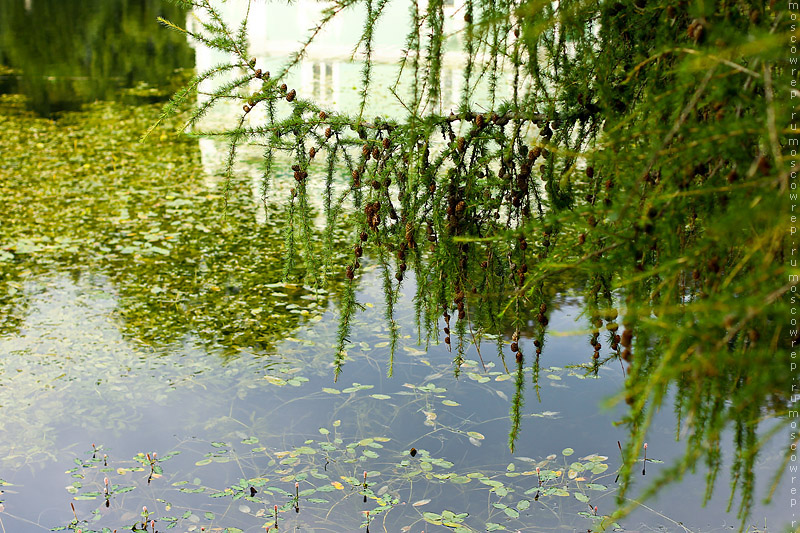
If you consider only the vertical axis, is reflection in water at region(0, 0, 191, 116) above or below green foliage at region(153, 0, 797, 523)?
above

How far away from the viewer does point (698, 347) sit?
735 millimetres

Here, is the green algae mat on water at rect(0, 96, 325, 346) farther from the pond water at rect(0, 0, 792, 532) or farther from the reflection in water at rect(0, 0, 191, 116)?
the reflection in water at rect(0, 0, 191, 116)

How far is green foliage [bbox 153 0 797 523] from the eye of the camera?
81cm

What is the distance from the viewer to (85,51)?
39.2 ft

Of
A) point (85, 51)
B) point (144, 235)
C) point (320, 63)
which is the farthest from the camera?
point (85, 51)

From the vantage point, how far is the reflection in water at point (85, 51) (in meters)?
9.91

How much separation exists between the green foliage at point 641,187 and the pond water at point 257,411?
38 cm

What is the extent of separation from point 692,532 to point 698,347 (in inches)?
93.4

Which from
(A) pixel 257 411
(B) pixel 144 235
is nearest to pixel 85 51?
(B) pixel 144 235

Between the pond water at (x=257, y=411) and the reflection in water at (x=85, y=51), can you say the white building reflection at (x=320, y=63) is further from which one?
the pond water at (x=257, y=411)

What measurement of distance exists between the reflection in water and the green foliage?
8511 mm

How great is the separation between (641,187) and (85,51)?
12.5m

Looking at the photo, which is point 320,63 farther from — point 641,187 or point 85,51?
point 641,187

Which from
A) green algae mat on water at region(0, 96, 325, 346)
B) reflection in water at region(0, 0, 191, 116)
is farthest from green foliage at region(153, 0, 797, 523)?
reflection in water at region(0, 0, 191, 116)
